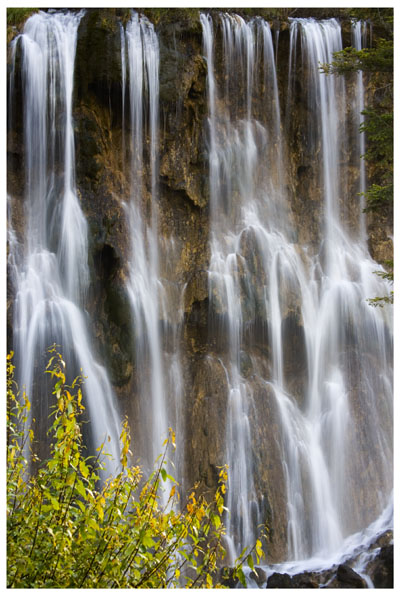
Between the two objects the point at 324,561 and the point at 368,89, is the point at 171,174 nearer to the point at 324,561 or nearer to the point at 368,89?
the point at 368,89

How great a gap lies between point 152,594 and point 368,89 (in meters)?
10.9

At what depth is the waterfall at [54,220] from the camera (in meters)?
8.64

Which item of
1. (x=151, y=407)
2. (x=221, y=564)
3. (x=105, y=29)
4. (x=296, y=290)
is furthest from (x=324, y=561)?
(x=105, y=29)

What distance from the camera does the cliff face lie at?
30.6 ft

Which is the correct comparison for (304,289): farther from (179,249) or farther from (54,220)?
(54,220)

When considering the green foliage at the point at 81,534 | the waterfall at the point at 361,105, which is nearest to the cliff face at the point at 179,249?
the waterfall at the point at 361,105

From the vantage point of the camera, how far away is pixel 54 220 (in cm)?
928

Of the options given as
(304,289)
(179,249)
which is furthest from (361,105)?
(179,249)

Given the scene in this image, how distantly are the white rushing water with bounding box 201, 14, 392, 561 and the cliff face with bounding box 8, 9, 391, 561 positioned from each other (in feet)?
0.49

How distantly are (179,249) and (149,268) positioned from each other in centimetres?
68

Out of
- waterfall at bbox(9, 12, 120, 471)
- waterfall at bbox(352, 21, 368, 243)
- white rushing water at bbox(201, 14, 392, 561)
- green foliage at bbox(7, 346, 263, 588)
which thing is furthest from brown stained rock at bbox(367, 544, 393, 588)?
waterfall at bbox(352, 21, 368, 243)

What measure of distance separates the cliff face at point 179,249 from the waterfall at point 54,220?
160 mm

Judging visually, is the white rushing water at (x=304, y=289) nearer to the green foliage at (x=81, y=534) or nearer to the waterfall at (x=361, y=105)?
the waterfall at (x=361, y=105)
